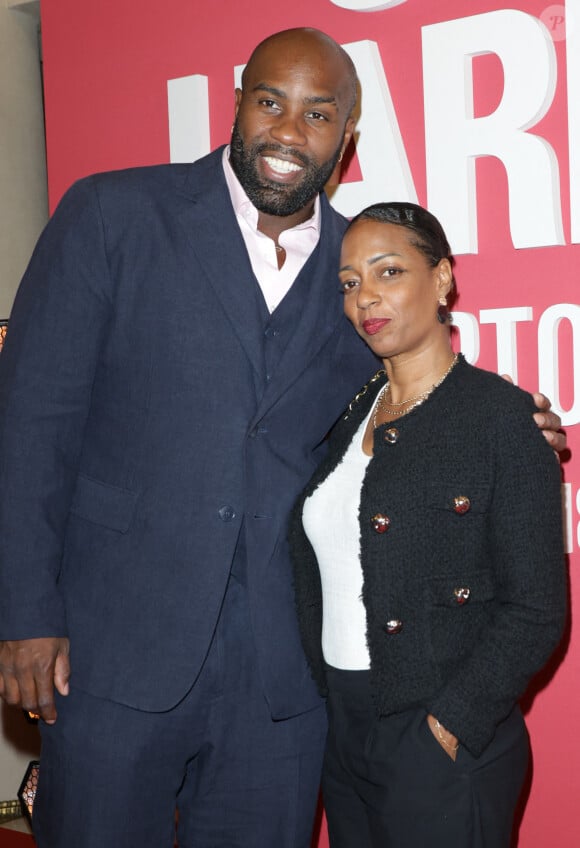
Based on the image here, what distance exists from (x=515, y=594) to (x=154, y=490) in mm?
711

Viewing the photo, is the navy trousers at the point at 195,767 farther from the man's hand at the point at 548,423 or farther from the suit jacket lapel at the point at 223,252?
the man's hand at the point at 548,423

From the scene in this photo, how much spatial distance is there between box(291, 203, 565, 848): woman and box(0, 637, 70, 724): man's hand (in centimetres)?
53

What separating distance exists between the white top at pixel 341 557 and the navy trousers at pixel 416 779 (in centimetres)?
6

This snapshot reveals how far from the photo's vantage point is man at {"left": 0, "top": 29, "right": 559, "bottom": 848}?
6.22ft

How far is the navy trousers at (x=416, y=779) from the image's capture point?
177cm

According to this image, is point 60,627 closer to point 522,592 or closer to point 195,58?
point 522,592

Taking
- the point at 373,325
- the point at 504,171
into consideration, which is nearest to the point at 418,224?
the point at 373,325

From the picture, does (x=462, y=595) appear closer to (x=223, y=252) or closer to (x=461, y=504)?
(x=461, y=504)

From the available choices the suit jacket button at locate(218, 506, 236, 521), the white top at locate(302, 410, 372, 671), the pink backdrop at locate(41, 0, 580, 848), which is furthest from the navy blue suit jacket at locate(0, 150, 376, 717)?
the pink backdrop at locate(41, 0, 580, 848)

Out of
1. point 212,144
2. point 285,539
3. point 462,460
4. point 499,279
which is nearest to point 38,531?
point 285,539

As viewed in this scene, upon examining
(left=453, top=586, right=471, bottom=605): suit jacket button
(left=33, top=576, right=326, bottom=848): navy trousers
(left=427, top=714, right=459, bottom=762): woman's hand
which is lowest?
(left=33, top=576, right=326, bottom=848): navy trousers

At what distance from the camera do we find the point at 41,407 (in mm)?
1886

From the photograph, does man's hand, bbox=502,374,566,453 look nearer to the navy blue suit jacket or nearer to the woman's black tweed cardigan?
the woman's black tweed cardigan

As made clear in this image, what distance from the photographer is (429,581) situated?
1.83 metres
